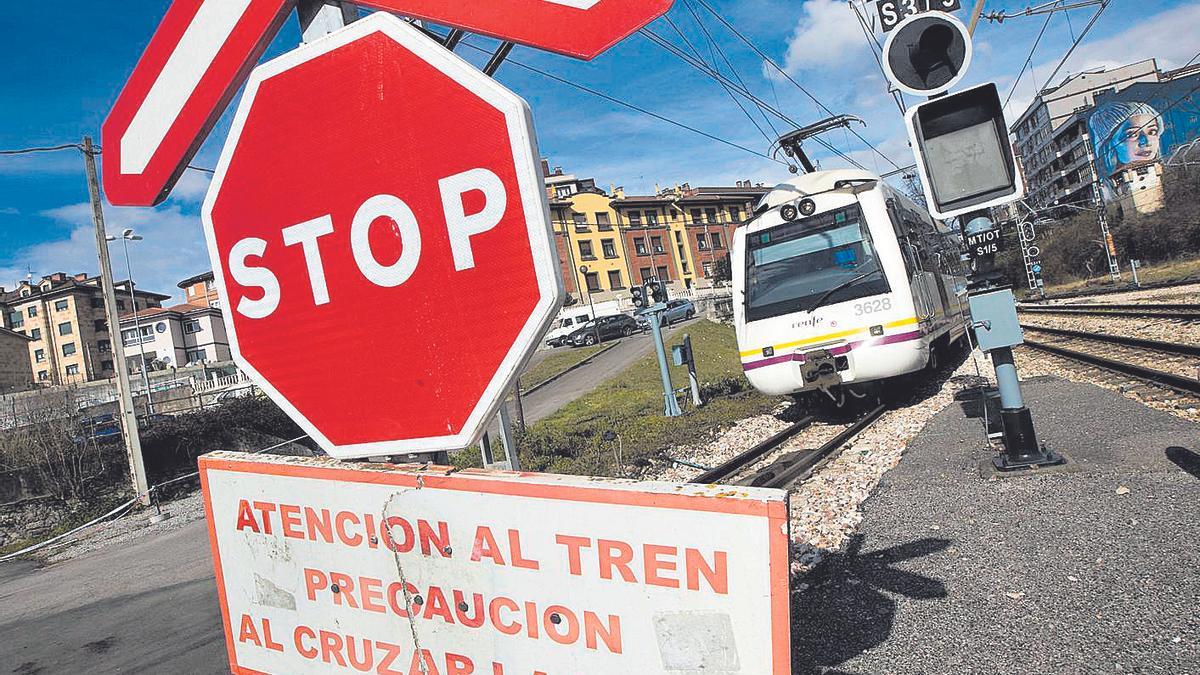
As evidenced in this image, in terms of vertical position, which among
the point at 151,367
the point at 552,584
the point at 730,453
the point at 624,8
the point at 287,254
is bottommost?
the point at 730,453

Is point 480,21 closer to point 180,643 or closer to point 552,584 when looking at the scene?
point 552,584

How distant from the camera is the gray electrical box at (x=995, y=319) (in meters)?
5.49

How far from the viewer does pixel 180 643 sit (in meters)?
5.66

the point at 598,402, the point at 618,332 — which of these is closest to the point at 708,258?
the point at 618,332

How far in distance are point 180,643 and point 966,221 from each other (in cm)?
707

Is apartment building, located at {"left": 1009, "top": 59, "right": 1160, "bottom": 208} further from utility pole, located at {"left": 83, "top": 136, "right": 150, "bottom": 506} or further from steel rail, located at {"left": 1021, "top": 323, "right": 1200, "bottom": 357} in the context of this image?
utility pole, located at {"left": 83, "top": 136, "right": 150, "bottom": 506}

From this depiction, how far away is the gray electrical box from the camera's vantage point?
5492 mm

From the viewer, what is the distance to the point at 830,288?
906cm

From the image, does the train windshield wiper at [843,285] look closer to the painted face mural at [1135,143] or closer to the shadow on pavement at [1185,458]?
the shadow on pavement at [1185,458]

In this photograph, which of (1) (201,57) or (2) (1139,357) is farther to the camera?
(2) (1139,357)

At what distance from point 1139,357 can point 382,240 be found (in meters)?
13.2

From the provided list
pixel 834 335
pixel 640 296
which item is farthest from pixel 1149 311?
pixel 834 335

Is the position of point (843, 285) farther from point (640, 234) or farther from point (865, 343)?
point (640, 234)

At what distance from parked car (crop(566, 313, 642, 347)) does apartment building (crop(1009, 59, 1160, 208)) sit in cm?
6005
